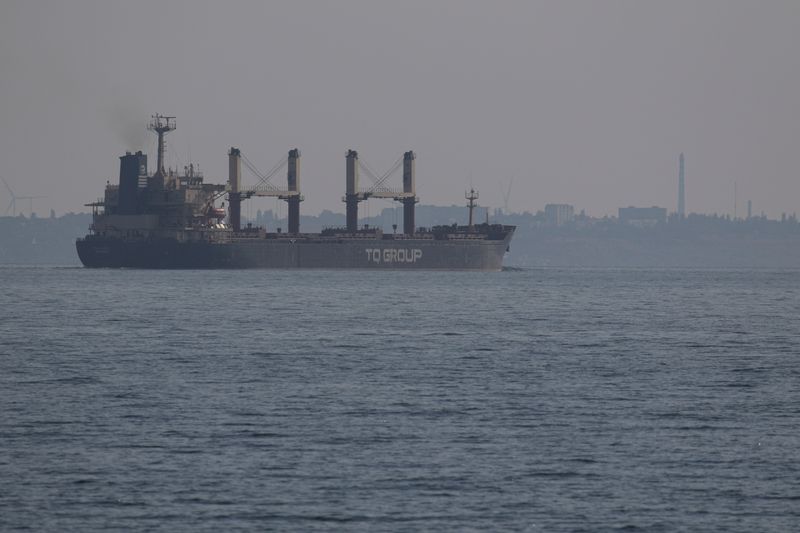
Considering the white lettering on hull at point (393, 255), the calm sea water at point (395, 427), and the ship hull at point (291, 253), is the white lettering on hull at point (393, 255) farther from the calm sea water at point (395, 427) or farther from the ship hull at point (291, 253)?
the calm sea water at point (395, 427)

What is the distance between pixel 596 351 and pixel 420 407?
2182cm

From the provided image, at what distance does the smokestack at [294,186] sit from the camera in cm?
Answer: 19138

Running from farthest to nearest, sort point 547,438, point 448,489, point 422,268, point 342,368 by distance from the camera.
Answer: point 422,268, point 342,368, point 547,438, point 448,489

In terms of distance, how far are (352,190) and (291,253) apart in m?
16.4

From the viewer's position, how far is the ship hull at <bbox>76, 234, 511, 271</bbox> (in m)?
172

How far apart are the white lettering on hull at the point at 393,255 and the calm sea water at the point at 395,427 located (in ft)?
367

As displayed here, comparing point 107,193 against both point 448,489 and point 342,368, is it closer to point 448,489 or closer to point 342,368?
point 342,368

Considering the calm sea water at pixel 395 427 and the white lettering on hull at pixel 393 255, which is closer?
the calm sea water at pixel 395 427

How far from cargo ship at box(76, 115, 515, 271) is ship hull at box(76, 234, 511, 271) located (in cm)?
12

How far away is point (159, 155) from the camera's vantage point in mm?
174500

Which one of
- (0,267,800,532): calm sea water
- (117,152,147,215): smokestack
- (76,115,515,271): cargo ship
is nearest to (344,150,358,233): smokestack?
(76,115,515,271): cargo ship

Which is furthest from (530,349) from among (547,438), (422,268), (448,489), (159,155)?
(422,268)

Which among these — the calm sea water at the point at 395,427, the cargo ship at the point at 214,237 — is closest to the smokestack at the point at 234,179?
the cargo ship at the point at 214,237

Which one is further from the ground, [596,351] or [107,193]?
[107,193]
